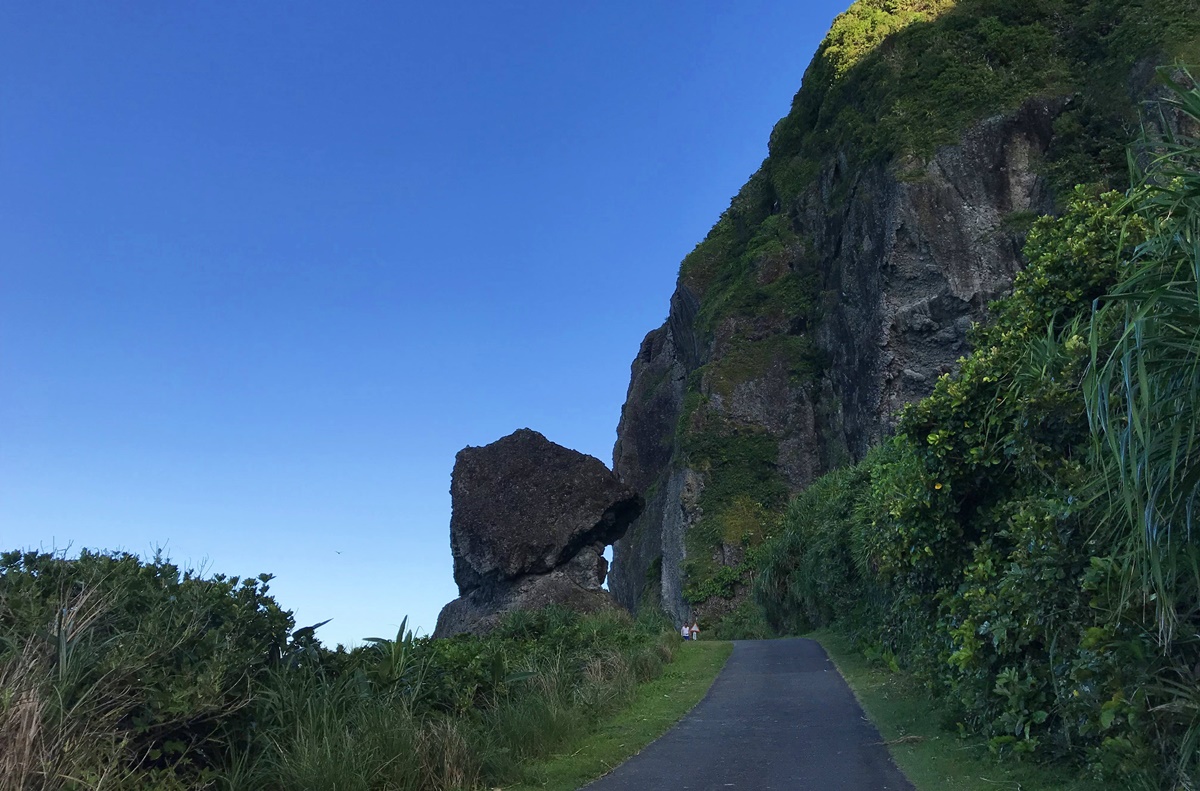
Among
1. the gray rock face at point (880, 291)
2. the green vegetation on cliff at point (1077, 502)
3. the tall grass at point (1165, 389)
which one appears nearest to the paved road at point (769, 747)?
the green vegetation on cliff at point (1077, 502)

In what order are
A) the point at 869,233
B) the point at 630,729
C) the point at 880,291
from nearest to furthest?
the point at 630,729, the point at 880,291, the point at 869,233

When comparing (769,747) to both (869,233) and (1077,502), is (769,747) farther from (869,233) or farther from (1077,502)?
(869,233)

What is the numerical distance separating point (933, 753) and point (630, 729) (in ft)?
13.5

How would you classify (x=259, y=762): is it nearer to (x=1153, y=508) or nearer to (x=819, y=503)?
(x=1153, y=508)

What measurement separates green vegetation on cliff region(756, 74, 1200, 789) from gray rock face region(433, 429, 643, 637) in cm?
→ 2619

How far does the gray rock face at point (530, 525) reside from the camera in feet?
130

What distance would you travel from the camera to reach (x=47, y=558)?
786 centimetres

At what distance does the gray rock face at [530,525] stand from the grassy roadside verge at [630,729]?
775 inches

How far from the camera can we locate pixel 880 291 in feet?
116

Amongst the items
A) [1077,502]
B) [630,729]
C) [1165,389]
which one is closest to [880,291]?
[630,729]

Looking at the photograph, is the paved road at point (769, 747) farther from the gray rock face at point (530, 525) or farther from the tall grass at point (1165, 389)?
the gray rock face at point (530, 525)

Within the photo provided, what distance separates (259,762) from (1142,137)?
27.8 feet

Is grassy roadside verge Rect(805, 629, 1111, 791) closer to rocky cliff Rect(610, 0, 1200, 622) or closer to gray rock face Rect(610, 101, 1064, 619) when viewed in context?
gray rock face Rect(610, 101, 1064, 619)

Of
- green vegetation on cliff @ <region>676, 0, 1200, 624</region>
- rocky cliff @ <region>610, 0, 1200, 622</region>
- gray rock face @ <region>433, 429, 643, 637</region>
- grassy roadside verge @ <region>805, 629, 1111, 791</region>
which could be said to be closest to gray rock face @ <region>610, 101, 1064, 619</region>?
rocky cliff @ <region>610, 0, 1200, 622</region>
